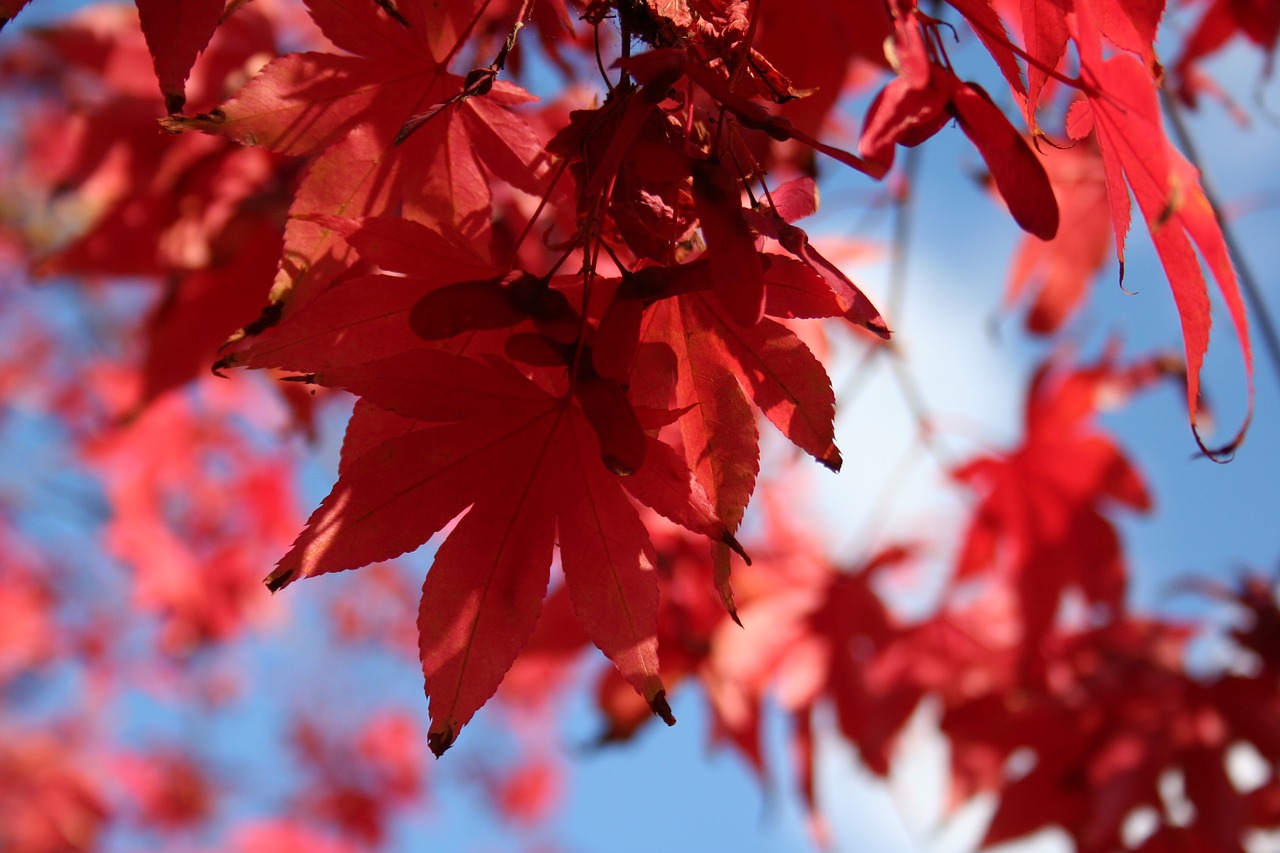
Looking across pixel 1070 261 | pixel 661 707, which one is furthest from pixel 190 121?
pixel 1070 261

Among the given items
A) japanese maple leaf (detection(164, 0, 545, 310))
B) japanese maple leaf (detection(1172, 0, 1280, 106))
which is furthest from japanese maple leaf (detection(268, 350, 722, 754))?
japanese maple leaf (detection(1172, 0, 1280, 106))

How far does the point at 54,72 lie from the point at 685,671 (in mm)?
2893

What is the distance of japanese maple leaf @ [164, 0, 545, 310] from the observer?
20.6 inches

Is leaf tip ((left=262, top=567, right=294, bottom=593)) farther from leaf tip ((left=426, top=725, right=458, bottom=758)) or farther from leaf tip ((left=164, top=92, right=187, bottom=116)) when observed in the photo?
leaf tip ((left=164, top=92, right=187, bottom=116))

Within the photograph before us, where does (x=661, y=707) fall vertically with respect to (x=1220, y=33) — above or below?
below

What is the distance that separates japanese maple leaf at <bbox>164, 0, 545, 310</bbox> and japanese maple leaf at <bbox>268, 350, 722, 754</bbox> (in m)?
0.12

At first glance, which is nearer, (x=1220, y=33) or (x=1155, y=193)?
(x=1155, y=193)

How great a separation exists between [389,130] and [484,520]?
0.24 m

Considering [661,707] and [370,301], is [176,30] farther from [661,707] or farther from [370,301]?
[661,707]

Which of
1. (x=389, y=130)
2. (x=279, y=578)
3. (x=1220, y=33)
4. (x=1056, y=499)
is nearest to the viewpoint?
(x=279, y=578)

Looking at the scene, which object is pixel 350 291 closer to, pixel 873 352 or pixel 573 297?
pixel 573 297

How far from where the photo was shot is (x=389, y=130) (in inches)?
21.9

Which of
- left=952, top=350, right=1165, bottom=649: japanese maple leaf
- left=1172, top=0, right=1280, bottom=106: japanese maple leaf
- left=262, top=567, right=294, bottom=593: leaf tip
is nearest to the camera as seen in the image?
left=262, top=567, right=294, bottom=593: leaf tip

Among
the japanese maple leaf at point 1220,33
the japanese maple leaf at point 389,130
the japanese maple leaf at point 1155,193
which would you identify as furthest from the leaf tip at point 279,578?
the japanese maple leaf at point 1220,33
